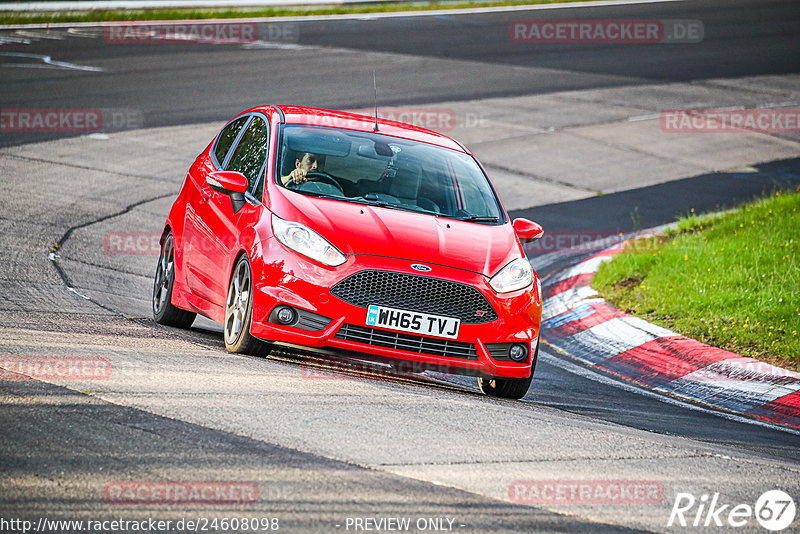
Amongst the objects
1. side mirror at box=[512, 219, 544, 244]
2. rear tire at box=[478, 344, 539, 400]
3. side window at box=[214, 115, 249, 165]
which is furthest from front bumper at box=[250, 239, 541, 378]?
side window at box=[214, 115, 249, 165]

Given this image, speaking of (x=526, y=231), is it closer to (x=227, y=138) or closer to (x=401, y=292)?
(x=401, y=292)

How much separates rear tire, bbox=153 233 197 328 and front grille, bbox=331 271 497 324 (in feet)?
7.37

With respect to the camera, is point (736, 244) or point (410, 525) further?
point (736, 244)

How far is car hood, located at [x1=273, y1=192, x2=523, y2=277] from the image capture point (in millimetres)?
7039

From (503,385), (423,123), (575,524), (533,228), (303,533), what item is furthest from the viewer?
Answer: (423,123)

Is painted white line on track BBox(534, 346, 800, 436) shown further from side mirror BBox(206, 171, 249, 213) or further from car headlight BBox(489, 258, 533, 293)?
side mirror BBox(206, 171, 249, 213)

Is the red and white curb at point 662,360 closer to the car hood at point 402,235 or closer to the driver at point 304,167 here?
the car hood at point 402,235

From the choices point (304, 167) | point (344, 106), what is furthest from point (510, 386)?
point (344, 106)

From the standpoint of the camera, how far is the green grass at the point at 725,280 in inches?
372

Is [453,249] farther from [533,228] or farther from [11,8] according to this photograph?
[11,8]

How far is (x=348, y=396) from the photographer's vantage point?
6.29m

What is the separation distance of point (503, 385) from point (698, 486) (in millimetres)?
2323

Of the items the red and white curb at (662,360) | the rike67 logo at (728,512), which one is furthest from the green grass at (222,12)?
the rike67 logo at (728,512)

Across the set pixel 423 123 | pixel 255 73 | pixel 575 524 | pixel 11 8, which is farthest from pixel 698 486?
pixel 11 8
